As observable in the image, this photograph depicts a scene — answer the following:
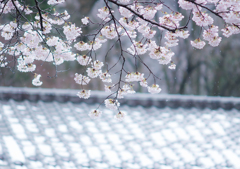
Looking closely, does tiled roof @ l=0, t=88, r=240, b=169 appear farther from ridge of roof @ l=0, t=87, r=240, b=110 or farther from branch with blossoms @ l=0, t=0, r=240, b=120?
branch with blossoms @ l=0, t=0, r=240, b=120

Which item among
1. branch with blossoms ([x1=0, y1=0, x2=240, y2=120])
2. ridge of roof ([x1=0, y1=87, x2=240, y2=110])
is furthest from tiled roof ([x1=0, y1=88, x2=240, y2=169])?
branch with blossoms ([x1=0, y1=0, x2=240, y2=120])

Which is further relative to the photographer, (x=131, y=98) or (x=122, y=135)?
(x=131, y=98)

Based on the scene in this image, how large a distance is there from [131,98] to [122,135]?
891 mm

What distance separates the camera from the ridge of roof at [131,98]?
3180 mm

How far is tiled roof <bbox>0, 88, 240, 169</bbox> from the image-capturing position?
2.06m

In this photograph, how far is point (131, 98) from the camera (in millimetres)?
3422

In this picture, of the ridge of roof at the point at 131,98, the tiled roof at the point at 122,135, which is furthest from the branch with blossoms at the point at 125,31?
the ridge of roof at the point at 131,98

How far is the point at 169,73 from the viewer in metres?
5.55

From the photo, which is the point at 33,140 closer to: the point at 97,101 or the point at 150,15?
the point at 97,101

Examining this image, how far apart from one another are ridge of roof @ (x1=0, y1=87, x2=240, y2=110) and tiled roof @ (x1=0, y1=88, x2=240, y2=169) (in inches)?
0.6

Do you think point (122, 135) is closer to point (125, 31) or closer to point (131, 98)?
point (131, 98)

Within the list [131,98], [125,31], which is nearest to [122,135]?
[131,98]

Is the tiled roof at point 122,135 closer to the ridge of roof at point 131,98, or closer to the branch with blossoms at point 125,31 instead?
the ridge of roof at point 131,98

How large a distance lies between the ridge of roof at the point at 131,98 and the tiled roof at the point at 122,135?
0.02 metres
